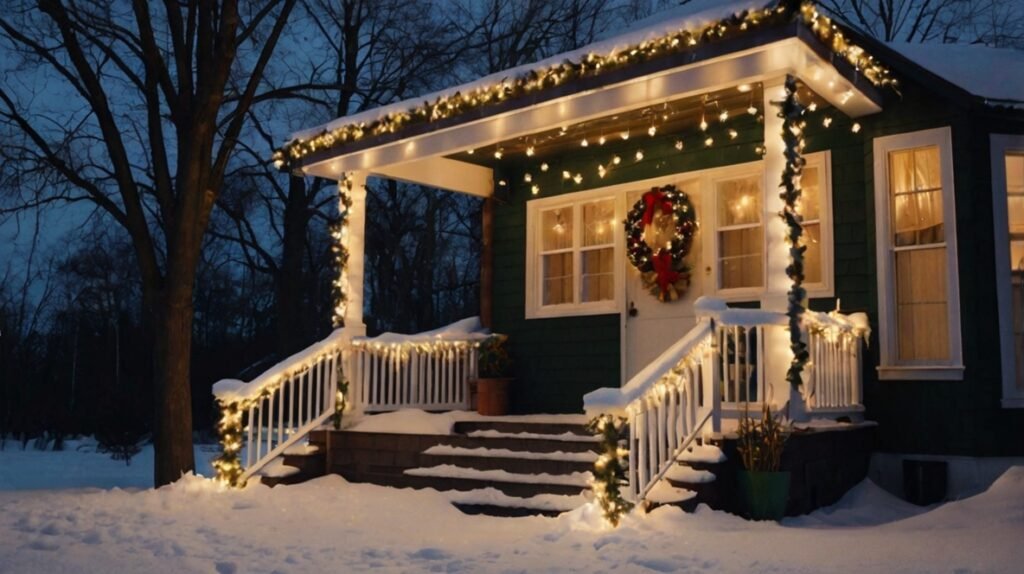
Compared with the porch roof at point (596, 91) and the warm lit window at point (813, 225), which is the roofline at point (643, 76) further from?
the warm lit window at point (813, 225)

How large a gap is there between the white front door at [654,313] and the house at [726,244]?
0.08 feet

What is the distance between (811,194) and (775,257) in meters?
1.93

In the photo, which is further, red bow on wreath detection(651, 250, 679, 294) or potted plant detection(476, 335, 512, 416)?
potted plant detection(476, 335, 512, 416)

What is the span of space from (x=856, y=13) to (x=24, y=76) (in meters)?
17.0

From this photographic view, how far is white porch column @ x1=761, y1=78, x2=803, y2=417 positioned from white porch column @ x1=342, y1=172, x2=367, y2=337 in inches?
160

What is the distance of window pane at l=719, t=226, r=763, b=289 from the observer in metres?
9.00

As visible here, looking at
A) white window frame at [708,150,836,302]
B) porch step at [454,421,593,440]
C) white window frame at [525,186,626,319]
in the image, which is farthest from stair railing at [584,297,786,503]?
white window frame at [525,186,626,319]

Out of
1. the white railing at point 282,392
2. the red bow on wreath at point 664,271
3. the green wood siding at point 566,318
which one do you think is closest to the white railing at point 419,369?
the white railing at point 282,392

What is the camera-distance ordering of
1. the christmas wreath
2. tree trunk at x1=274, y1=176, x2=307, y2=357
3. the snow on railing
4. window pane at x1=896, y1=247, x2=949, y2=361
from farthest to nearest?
tree trunk at x1=274, y1=176, x2=307, y2=357, the snow on railing, the christmas wreath, window pane at x1=896, y1=247, x2=949, y2=361

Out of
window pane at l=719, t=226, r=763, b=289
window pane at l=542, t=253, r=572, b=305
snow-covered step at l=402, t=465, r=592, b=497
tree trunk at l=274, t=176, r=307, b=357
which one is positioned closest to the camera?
snow-covered step at l=402, t=465, r=592, b=497

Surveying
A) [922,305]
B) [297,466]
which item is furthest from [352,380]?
[922,305]

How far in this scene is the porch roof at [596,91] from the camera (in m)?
6.74

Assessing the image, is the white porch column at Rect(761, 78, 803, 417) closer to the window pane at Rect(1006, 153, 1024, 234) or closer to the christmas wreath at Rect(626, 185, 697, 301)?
the christmas wreath at Rect(626, 185, 697, 301)

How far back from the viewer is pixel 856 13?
2156 cm
